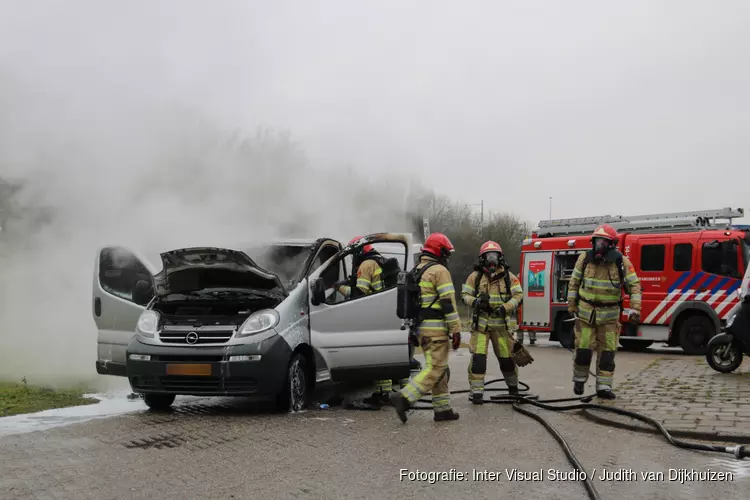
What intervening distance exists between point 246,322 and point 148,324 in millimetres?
1167

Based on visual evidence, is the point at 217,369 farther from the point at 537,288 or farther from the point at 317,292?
the point at 537,288

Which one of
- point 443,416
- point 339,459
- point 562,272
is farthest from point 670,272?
point 339,459

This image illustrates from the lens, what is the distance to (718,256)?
14812mm

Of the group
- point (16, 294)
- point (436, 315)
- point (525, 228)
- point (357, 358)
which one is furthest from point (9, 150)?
point (525, 228)

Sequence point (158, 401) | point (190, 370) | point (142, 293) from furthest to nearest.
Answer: point (142, 293) → point (158, 401) → point (190, 370)

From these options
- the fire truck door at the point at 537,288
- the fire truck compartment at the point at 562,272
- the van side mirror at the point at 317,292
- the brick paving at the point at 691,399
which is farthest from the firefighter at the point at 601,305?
the fire truck door at the point at 537,288

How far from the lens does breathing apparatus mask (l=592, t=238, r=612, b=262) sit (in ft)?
29.0

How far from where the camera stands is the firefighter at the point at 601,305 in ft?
28.4

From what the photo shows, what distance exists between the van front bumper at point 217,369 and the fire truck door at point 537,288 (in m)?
11.1

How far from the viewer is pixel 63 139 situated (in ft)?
37.3

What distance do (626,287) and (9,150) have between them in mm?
9340

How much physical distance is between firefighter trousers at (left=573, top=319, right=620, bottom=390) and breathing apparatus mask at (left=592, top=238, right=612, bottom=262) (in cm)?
82

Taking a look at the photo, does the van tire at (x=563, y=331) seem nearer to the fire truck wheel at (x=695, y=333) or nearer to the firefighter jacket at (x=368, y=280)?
the fire truck wheel at (x=695, y=333)

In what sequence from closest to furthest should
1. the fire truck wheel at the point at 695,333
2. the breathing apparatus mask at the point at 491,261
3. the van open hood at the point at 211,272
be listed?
1. the van open hood at the point at 211,272
2. the breathing apparatus mask at the point at 491,261
3. the fire truck wheel at the point at 695,333
